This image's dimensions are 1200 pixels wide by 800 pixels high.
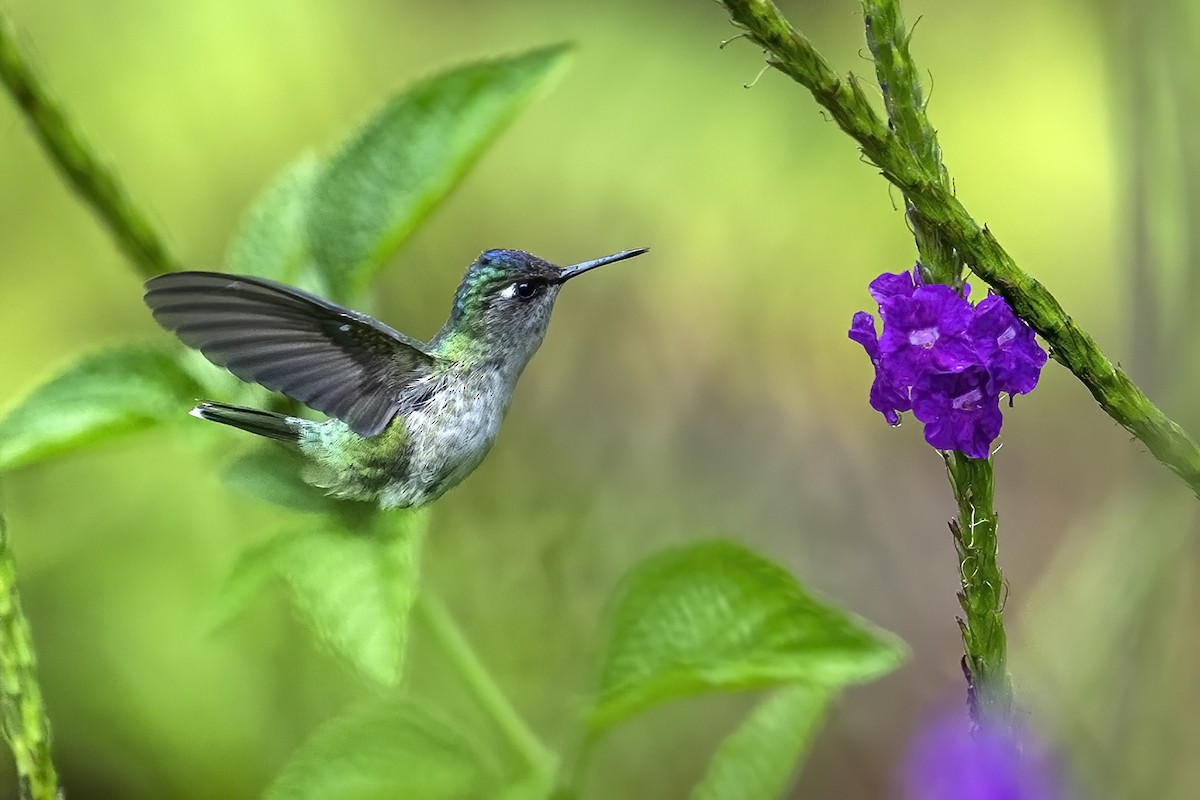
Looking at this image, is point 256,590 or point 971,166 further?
point 971,166

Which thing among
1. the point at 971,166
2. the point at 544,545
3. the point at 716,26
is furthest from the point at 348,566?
the point at 716,26

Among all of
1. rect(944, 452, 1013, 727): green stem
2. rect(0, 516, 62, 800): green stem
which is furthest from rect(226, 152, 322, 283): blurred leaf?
rect(944, 452, 1013, 727): green stem

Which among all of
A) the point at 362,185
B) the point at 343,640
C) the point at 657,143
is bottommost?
the point at 343,640

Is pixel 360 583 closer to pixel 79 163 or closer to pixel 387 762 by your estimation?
pixel 387 762

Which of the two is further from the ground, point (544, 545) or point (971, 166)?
point (971, 166)

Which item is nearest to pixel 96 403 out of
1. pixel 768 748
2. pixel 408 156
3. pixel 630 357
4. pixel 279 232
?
pixel 279 232

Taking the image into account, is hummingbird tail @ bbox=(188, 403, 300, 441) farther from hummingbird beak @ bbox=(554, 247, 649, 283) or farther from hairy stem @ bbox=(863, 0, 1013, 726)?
hairy stem @ bbox=(863, 0, 1013, 726)

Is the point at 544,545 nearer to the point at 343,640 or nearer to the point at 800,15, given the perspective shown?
the point at 343,640
